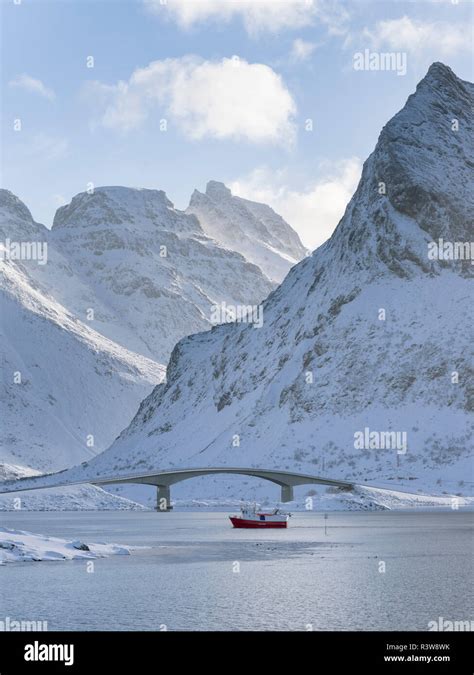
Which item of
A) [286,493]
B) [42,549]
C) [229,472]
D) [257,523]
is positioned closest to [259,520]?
[257,523]

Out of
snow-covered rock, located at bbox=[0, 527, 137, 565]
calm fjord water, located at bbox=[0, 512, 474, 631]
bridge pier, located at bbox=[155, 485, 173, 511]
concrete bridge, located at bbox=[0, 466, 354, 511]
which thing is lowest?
calm fjord water, located at bbox=[0, 512, 474, 631]

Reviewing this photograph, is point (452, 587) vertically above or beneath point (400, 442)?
beneath

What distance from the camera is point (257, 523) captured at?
12588 cm

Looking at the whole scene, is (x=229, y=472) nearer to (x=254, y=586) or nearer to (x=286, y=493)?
(x=286, y=493)

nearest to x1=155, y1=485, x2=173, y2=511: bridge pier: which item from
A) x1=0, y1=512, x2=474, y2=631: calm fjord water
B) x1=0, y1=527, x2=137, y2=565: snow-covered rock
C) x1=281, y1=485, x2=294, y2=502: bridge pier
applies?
x1=281, y1=485, x2=294, y2=502: bridge pier

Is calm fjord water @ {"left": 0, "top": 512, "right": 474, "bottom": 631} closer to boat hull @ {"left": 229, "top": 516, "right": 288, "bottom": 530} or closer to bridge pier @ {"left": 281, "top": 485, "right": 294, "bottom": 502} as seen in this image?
boat hull @ {"left": 229, "top": 516, "right": 288, "bottom": 530}

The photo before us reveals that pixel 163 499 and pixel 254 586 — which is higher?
pixel 163 499

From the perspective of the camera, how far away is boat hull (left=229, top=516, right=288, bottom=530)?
124500 millimetres

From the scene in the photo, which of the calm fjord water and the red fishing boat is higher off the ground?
the red fishing boat
